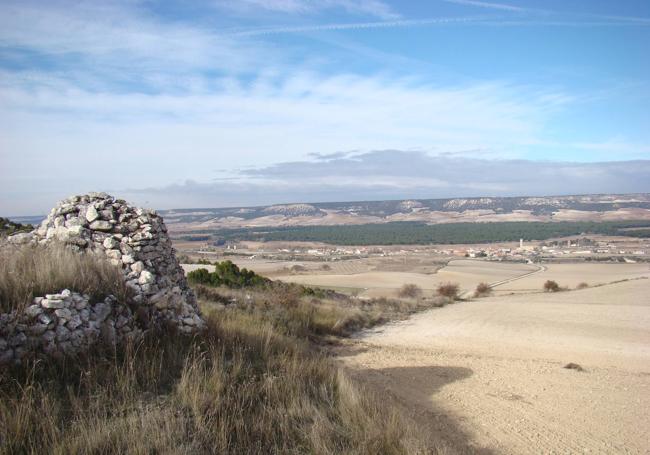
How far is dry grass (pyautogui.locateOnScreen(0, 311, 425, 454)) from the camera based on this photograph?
393 cm

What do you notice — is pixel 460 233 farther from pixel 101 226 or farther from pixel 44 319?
pixel 44 319

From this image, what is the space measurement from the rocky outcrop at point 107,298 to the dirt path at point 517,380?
12.4 ft

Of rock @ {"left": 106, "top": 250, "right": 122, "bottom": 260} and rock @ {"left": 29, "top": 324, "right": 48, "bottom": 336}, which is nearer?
rock @ {"left": 29, "top": 324, "right": 48, "bottom": 336}

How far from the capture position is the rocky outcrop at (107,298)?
509 cm

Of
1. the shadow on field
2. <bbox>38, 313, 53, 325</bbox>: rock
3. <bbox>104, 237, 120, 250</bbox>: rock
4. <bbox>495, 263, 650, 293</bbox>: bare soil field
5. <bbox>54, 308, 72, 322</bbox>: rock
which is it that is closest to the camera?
<bbox>38, 313, 53, 325</bbox>: rock

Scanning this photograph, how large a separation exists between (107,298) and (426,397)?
17.7 ft

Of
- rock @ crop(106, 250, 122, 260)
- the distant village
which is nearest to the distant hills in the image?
the distant village

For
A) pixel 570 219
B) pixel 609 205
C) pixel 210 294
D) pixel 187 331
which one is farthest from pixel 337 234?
pixel 187 331

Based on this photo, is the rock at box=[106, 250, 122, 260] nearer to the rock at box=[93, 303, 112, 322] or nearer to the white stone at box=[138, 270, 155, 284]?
the white stone at box=[138, 270, 155, 284]

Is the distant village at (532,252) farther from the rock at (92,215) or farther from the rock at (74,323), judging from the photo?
the rock at (74,323)

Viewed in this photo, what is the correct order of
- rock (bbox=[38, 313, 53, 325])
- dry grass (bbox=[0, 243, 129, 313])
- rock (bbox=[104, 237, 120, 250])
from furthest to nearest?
rock (bbox=[104, 237, 120, 250]) < dry grass (bbox=[0, 243, 129, 313]) < rock (bbox=[38, 313, 53, 325])

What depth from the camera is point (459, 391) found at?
8.46m

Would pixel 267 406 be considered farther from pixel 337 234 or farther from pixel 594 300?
pixel 337 234

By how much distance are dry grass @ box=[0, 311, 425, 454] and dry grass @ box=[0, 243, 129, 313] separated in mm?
903
